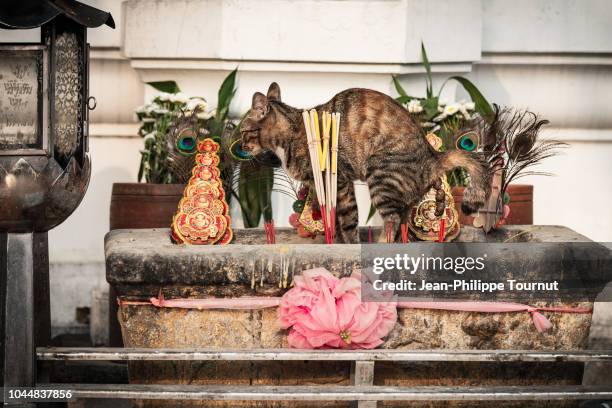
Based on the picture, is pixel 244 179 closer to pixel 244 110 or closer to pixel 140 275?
pixel 244 110

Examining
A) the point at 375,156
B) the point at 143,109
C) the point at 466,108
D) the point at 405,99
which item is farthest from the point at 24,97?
the point at 466,108

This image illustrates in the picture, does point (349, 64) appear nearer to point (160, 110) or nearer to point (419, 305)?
point (160, 110)

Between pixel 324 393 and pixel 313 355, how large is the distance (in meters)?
0.16

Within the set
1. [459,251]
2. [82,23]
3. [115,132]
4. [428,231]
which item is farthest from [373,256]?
[115,132]

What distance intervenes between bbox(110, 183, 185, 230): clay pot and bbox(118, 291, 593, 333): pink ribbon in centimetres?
114

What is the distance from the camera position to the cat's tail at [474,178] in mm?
4375

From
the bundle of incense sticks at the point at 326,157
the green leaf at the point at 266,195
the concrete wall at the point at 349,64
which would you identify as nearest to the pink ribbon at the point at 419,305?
the bundle of incense sticks at the point at 326,157

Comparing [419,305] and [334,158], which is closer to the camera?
[419,305]

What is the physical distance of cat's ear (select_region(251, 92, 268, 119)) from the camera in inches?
175

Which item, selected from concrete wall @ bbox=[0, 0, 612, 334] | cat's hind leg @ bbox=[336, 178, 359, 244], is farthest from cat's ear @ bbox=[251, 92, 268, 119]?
concrete wall @ bbox=[0, 0, 612, 334]

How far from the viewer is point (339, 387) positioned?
3730 mm

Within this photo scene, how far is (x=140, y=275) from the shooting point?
388 cm

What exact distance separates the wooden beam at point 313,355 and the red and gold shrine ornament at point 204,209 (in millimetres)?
586

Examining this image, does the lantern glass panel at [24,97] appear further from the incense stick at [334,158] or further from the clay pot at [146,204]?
the clay pot at [146,204]
